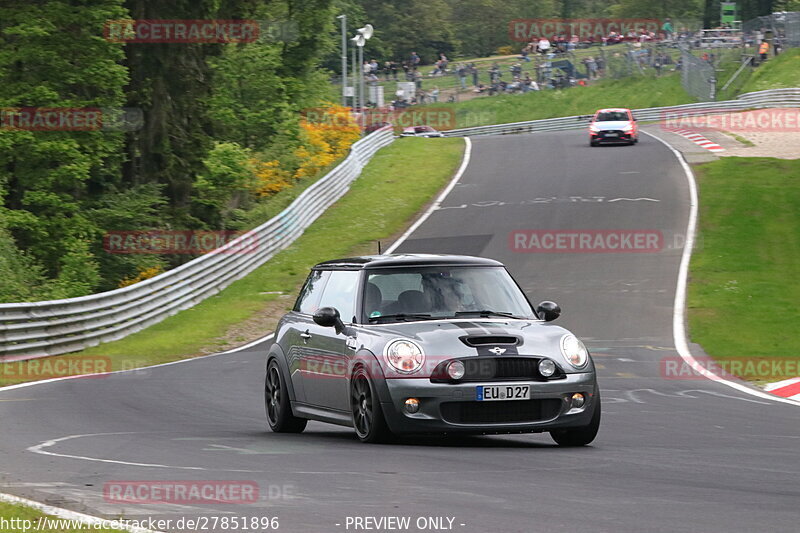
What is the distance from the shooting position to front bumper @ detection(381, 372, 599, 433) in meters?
9.52

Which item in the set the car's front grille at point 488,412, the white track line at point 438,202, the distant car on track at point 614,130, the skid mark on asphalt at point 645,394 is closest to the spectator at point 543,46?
the white track line at point 438,202

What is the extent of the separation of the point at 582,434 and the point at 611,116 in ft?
153

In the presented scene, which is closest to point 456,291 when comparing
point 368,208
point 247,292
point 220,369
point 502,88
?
point 220,369

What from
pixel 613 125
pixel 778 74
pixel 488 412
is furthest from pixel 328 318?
pixel 778 74

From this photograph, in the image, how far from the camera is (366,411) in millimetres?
9977

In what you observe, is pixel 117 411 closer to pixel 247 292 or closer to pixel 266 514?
pixel 266 514

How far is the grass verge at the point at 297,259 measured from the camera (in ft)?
74.2

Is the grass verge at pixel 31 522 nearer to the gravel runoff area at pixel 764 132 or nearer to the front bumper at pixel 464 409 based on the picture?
the front bumper at pixel 464 409

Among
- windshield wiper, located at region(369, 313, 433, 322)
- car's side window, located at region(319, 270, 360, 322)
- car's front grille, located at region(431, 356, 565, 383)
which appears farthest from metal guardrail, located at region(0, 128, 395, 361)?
car's front grille, located at region(431, 356, 565, 383)

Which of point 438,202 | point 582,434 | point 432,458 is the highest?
point 432,458

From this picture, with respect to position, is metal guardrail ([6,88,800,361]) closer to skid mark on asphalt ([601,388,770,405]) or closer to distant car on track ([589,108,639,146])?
skid mark on asphalt ([601,388,770,405])

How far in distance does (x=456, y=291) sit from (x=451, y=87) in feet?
270

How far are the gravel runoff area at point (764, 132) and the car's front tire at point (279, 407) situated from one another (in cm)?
3602

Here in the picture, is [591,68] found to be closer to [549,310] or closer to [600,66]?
[600,66]
